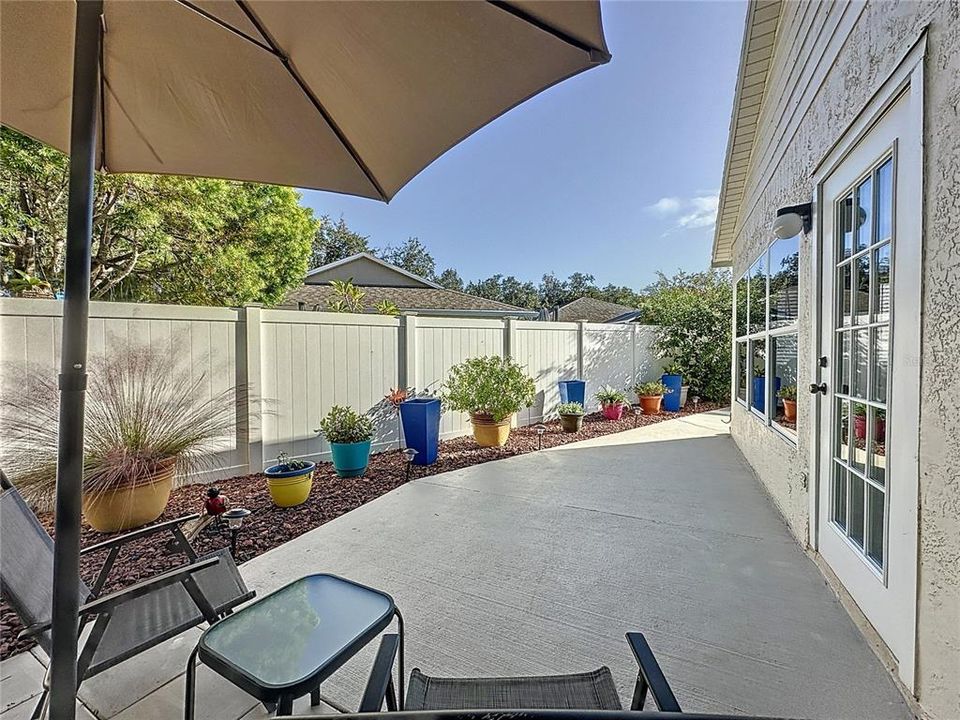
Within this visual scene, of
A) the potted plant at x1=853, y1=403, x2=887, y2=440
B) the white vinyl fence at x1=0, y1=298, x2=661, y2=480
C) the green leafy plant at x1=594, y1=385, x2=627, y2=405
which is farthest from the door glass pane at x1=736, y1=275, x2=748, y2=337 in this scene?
the potted plant at x1=853, y1=403, x2=887, y2=440

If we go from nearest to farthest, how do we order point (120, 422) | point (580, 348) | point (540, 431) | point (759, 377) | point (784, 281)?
point (120, 422)
point (784, 281)
point (759, 377)
point (540, 431)
point (580, 348)

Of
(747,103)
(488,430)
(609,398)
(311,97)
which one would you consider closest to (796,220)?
(747,103)

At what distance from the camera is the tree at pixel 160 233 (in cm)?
695

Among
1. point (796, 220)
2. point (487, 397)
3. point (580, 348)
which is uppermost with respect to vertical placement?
point (796, 220)

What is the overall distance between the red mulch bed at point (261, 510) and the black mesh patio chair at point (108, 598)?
0.12m

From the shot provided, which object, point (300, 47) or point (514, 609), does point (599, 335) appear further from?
point (300, 47)

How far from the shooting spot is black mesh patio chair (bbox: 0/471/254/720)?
5.08ft

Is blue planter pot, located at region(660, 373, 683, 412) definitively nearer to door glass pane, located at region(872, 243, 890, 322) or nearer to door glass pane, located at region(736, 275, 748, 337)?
door glass pane, located at region(736, 275, 748, 337)

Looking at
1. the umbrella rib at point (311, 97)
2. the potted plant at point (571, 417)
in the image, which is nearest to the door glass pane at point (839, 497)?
the umbrella rib at point (311, 97)

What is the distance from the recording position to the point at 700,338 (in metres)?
10.5

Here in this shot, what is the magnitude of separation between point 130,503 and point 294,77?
322 centimetres

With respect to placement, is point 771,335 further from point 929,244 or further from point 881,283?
point 929,244

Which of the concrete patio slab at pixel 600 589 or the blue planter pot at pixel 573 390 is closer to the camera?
the concrete patio slab at pixel 600 589

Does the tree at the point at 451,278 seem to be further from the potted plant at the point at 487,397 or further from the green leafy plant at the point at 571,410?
the potted plant at the point at 487,397
